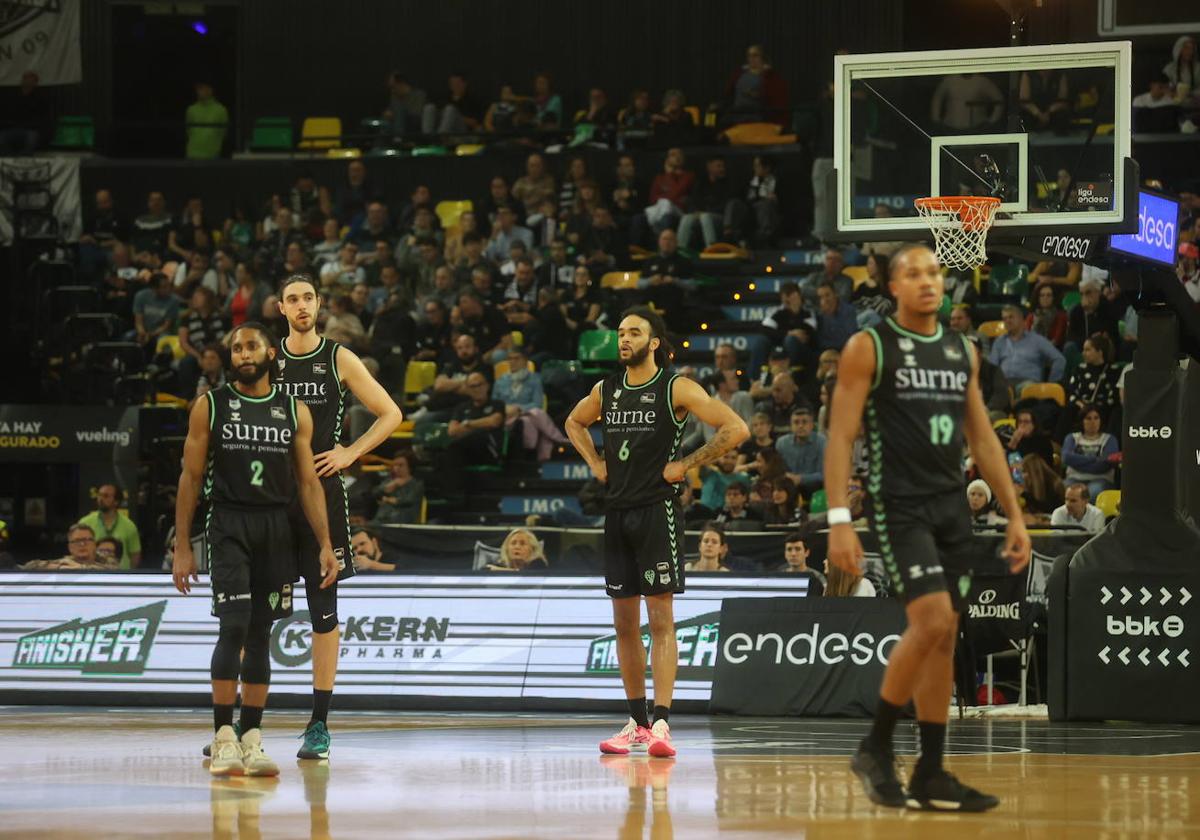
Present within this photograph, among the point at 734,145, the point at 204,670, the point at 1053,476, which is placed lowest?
the point at 204,670

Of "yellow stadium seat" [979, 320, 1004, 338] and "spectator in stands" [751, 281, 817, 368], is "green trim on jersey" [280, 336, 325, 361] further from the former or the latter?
"yellow stadium seat" [979, 320, 1004, 338]

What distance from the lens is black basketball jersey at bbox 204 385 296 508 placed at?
8.69m

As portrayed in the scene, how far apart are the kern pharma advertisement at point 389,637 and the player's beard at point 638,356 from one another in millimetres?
3833

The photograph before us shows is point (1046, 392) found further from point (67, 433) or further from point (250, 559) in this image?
point (250, 559)

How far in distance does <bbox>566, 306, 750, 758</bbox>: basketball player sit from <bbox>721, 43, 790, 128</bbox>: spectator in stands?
15076 millimetres

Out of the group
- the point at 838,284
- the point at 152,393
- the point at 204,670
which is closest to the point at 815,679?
the point at 204,670

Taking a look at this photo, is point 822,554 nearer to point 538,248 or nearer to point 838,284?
point 838,284

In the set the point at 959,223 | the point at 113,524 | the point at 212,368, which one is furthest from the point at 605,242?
the point at 959,223

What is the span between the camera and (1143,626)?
1241 cm

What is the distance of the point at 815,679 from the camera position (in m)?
12.9

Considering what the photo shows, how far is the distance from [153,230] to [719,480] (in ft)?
37.6

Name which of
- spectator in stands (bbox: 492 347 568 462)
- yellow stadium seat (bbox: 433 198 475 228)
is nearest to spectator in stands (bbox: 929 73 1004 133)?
spectator in stands (bbox: 492 347 568 462)

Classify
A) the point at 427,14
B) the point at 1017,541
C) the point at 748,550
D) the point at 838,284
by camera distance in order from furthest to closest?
1. the point at 427,14
2. the point at 838,284
3. the point at 748,550
4. the point at 1017,541

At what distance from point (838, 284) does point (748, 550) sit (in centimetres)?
592
